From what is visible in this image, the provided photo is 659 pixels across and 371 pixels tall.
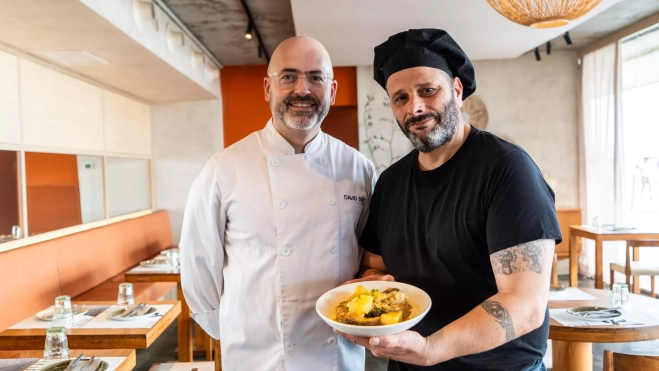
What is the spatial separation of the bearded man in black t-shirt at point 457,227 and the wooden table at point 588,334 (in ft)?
3.28

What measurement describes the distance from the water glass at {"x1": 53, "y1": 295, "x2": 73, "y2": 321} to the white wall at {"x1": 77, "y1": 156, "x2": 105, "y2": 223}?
2.38 meters

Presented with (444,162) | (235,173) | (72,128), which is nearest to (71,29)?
(72,128)

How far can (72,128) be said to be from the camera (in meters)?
4.56

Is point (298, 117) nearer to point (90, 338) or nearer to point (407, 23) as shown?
point (90, 338)

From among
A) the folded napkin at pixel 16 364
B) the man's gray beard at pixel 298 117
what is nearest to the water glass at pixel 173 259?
the folded napkin at pixel 16 364

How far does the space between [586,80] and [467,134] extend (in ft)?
19.9

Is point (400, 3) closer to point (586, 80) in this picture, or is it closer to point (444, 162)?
point (444, 162)

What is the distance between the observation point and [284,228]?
1650 mm

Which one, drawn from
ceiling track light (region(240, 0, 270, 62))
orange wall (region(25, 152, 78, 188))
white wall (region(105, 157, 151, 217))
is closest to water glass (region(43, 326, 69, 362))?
orange wall (region(25, 152, 78, 188))

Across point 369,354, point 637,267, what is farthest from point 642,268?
point 369,354

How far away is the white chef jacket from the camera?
164 centimetres

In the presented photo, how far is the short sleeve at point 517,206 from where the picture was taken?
44.6 inches

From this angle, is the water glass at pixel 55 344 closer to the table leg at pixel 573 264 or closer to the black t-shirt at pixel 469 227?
the black t-shirt at pixel 469 227

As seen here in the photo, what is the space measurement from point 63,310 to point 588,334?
2.70 metres
